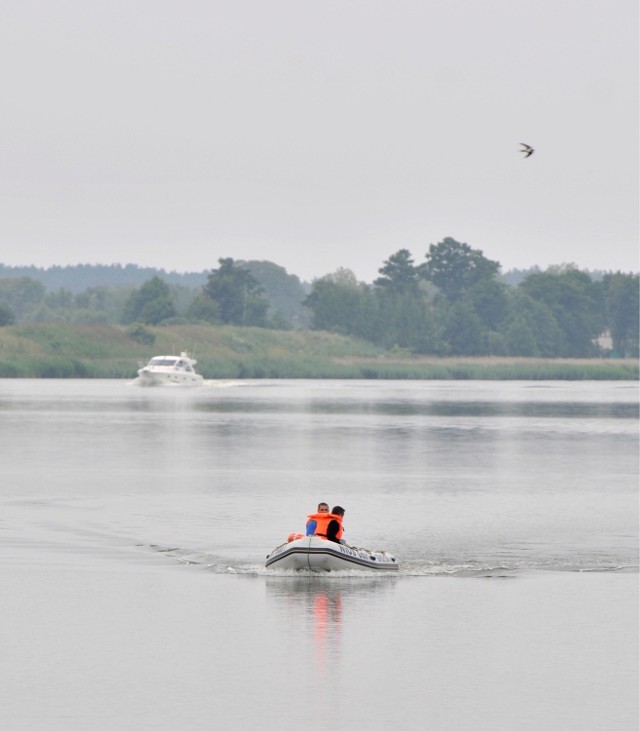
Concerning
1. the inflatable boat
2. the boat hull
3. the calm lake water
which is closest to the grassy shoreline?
the boat hull

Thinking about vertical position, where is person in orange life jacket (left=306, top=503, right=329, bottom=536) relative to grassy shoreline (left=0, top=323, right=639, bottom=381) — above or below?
below

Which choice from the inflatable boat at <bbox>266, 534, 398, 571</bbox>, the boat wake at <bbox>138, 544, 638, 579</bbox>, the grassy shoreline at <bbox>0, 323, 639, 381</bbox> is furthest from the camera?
the grassy shoreline at <bbox>0, 323, 639, 381</bbox>

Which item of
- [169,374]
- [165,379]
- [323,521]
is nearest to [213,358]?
[165,379]

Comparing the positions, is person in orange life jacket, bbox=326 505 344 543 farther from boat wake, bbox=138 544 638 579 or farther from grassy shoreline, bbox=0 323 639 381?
grassy shoreline, bbox=0 323 639 381

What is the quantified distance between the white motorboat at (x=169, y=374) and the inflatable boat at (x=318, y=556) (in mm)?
120650

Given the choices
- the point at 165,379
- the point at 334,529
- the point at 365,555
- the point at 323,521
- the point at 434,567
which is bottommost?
the point at 434,567

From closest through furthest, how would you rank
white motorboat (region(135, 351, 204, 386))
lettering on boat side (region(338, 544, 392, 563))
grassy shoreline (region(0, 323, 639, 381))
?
lettering on boat side (region(338, 544, 392, 563)), white motorboat (region(135, 351, 204, 386)), grassy shoreline (region(0, 323, 639, 381))

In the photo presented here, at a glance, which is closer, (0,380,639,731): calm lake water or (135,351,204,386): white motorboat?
(0,380,639,731): calm lake water

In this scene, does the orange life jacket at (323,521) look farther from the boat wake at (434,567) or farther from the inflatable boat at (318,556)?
the boat wake at (434,567)

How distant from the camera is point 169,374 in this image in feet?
496

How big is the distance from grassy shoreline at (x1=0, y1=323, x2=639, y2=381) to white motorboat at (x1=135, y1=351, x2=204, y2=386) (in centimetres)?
1075

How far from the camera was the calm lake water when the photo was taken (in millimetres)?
20766

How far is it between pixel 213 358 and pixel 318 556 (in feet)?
500

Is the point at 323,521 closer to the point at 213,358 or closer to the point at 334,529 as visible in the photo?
the point at 334,529
